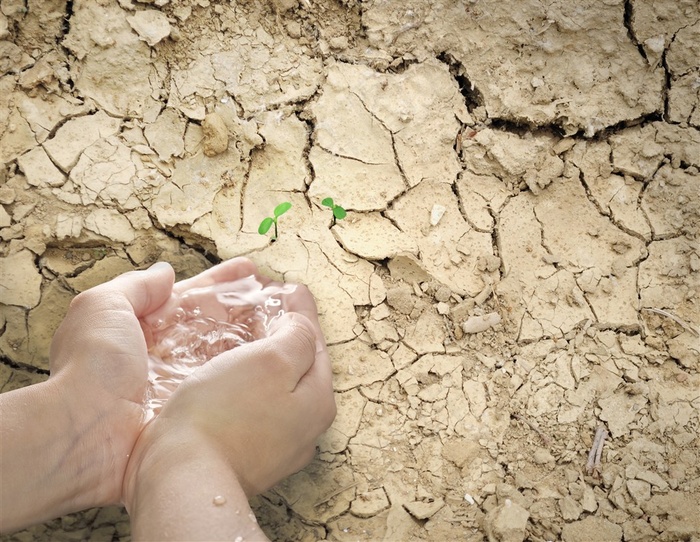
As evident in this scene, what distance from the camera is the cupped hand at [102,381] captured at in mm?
2086

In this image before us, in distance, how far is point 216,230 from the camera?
8.71 ft

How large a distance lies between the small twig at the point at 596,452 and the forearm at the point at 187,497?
1.16 m

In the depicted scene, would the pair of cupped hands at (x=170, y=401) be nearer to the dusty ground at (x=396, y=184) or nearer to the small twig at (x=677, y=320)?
the dusty ground at (x=396, y=184)

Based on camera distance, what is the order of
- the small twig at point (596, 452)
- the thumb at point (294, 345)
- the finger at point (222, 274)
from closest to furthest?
the thumb at point (294, 345)
the small twig at point (596, 452)
the finger at point (222, 274)

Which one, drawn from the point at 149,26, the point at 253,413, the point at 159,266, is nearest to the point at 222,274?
the point at 159,266

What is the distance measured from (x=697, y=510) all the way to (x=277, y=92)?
2140 mm

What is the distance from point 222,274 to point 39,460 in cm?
86

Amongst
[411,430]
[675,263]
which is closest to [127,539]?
[411,430]

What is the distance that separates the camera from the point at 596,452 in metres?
2.37

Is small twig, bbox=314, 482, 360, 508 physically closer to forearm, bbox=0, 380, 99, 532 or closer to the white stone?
forearm, bbox=0, 380, 99, 532

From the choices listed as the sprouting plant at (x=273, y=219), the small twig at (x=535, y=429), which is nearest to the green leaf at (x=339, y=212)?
the sprouting plant at (x=273, y=219)

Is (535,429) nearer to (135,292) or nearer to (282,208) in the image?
(282,208)

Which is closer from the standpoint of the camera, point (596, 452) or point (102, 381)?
point (102, 381)

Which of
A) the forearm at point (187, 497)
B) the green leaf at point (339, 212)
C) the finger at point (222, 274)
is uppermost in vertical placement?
the green leaf at point (339, 212)
